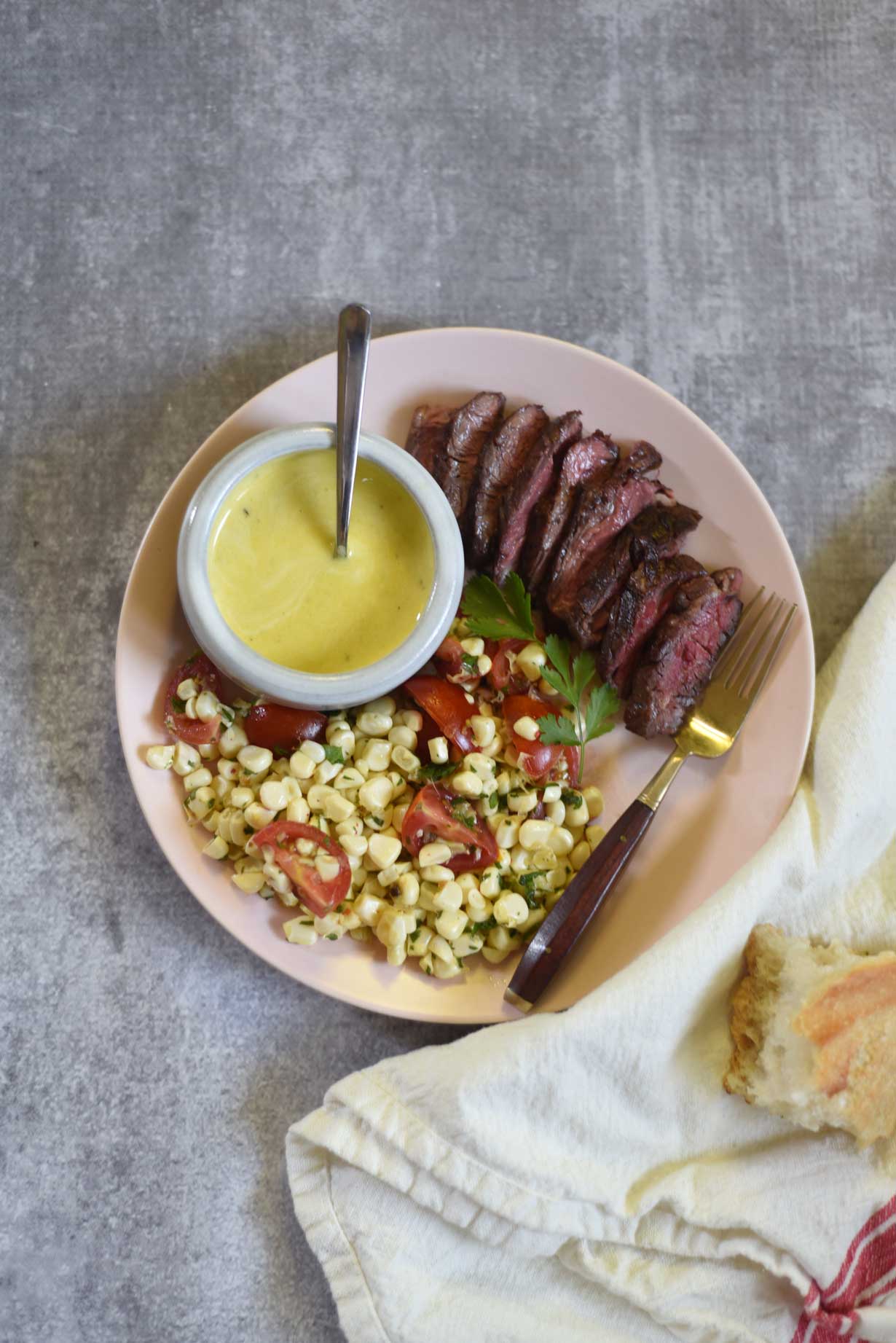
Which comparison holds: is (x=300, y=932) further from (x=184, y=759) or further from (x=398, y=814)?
(x=184, y=759)

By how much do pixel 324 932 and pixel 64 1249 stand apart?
1045mm

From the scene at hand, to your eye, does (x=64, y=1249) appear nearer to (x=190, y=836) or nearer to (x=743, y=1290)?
(x=190, y=836)

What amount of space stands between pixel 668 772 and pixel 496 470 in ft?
2.68

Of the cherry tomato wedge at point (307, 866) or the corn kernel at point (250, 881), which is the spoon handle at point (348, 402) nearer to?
the cherry tomato wedge at point (307, 866)

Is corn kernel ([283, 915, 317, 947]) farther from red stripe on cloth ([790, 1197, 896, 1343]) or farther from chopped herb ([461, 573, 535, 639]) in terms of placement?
red stripe on cloth ([790, 1197, 896, 1343])

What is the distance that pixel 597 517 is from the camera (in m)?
2.48

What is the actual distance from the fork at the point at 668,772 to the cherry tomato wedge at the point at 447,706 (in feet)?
1.33

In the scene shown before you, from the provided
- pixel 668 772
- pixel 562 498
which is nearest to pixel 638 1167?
pixel 668 772

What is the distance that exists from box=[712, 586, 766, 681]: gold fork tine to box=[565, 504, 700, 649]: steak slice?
22 centimetres

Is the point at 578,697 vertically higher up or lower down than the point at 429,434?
lower down

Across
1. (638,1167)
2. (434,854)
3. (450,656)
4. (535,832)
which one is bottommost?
(638,1167)

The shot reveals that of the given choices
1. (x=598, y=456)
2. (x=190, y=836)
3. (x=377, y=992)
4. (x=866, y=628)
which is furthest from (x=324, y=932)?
(x=866, y=628)

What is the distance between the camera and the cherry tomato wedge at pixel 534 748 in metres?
2.50

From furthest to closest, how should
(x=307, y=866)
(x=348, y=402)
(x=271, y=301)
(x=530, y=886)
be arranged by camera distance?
1. (x=271, y=301)
2. (x=530, y=886)
3. (x=307, y=866)
4. (x=348, y=402)
